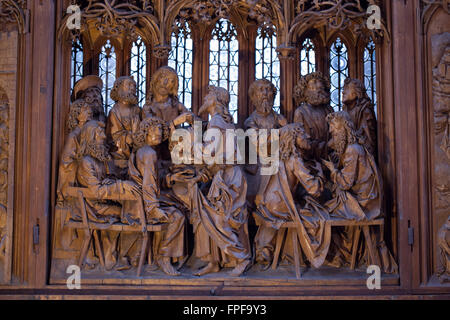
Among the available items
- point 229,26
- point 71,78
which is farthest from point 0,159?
point 229,26

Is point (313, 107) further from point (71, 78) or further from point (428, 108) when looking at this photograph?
point (71, 78)

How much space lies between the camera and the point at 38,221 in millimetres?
8781

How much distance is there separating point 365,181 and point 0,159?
4.56 m

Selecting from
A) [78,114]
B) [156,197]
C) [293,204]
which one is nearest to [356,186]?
[293,204]

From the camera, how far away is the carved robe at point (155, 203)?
28.5 feet

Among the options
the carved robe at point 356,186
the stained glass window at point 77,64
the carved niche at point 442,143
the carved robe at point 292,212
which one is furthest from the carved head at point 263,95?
the stained glass window at point 77,64

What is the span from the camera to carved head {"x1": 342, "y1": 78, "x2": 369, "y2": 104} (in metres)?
9.26

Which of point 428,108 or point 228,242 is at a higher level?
point 428,108

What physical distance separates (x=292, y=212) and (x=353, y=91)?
184 centimetres

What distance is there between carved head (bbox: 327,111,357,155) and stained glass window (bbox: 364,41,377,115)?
1.35 m

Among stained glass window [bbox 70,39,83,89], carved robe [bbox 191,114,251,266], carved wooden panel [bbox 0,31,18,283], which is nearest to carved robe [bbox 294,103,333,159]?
carved robe [bbox 191,114,251,266]

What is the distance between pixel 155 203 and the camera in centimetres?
867

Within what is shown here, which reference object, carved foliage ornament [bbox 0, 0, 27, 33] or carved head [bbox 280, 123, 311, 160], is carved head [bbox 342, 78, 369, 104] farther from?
carved foliage ornament [bbox 0, 0, 27, 33]

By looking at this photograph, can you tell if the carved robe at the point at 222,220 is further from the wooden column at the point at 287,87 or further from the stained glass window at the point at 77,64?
the stained glass window at the point at 77,64
